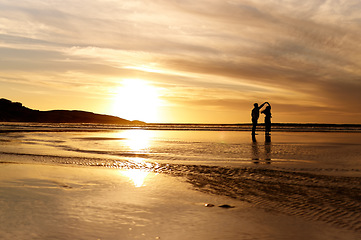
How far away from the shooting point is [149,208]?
628 centimetres

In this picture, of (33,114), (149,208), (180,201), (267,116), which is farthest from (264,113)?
(33,114)

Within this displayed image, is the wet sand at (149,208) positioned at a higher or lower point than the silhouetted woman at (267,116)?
lower

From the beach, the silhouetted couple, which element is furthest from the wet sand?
the silhouetted couple

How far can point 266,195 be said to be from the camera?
23.9 feet

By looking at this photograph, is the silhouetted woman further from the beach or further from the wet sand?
the wet sand

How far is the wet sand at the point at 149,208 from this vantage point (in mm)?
4902

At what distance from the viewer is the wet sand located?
4.90 metres

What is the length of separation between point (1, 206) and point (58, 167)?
5350mm

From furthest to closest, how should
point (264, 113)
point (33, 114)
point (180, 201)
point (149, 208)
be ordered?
point (33, 114)
point (264, 113)
point (180, 201)
point (149, 208)

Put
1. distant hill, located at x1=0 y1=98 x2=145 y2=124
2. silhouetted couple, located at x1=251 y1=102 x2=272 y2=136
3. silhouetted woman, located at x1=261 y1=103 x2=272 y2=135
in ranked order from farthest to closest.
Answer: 1. distant hill, located at x1=0 y1=98 x2=145 y2=124
2. silhouetted woman, located at x1=261 y1=103 x2=272 y2=135
3. silhouetted couple, located at x1=251 y1=102 x2=272 y2=136

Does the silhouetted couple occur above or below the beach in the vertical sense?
above

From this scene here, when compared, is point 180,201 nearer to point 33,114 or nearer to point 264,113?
point 264,113

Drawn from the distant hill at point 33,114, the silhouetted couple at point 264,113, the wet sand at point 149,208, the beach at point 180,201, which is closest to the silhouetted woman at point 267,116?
the silhouetted couple at point 264,113

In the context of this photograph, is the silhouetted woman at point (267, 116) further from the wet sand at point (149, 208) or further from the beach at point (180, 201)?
the wet sand at point (149, 208)
